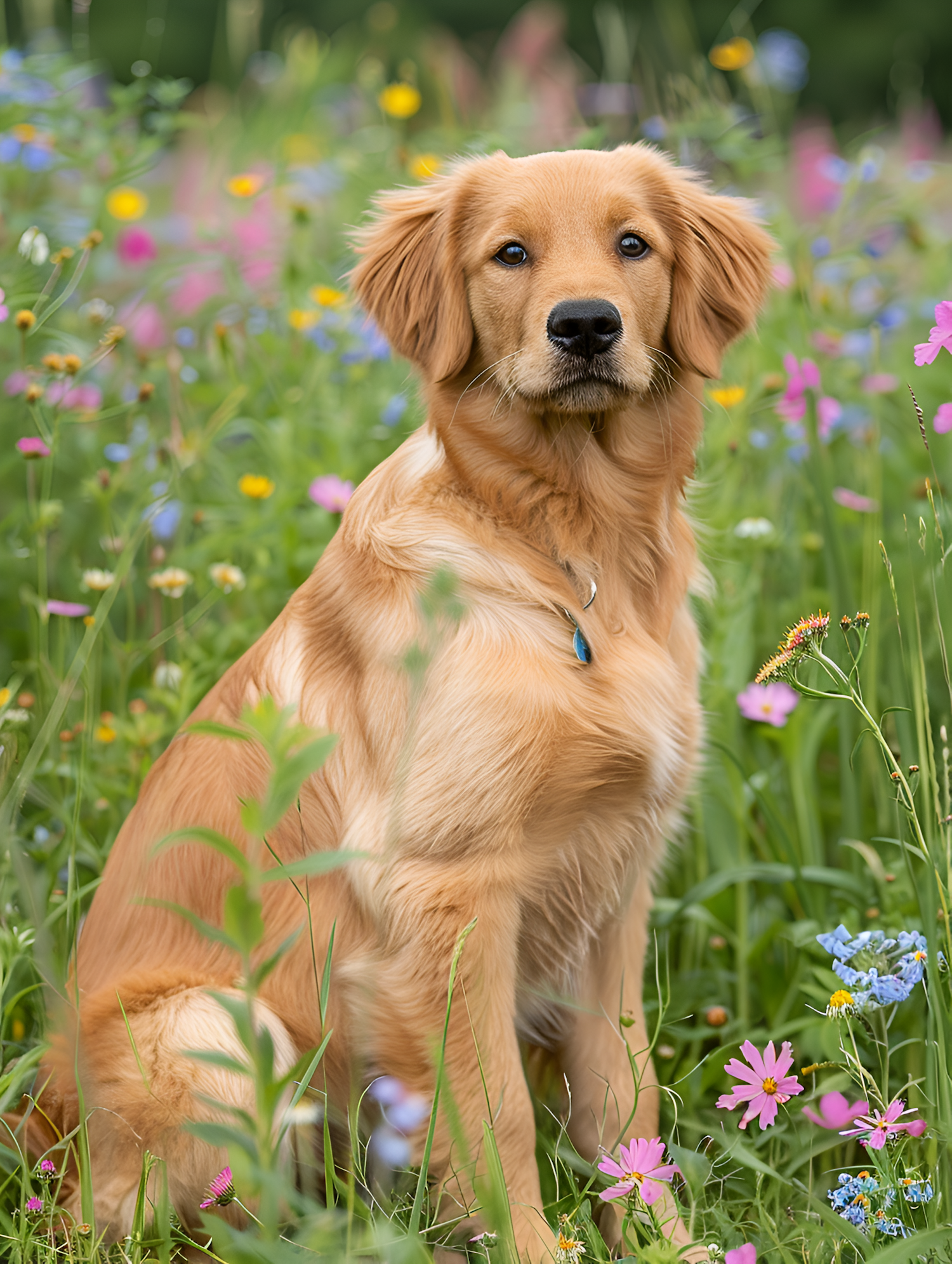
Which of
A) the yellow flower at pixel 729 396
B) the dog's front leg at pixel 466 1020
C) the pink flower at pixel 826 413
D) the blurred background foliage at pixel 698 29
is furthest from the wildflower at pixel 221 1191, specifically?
the blurred background foliage at pixel 698 29

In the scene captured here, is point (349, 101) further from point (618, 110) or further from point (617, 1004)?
point (617, 1004)

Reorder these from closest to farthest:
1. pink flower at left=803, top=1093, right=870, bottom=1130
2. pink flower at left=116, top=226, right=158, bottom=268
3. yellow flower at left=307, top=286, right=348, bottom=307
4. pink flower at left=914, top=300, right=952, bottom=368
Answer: pink flower at left=914, top=300, right=952, bottom=368 → pink flower at left=803, top=1093, right=870, bottom=1130 → yellow flower at left=307, top=286, right=348, bottom=307 → pink flower at left=116, top=226, right=158, bottom=268

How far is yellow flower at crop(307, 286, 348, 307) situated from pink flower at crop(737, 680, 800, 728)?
1.76m

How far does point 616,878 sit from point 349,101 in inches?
229

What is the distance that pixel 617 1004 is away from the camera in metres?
2.35

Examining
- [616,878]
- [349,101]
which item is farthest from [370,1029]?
[349,101]

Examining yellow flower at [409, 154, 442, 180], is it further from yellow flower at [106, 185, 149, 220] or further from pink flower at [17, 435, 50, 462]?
pink flower at [17, 435, 50, 462]

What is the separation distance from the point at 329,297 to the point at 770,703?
184 cm

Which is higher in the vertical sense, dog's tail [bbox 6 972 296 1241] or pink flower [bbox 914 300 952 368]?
pink flower [bbox 914 300 952 368]

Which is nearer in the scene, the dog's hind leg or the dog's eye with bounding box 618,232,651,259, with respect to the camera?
the dog's hind leg

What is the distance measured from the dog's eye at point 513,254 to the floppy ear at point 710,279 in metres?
0.34

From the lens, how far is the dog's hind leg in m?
1.88

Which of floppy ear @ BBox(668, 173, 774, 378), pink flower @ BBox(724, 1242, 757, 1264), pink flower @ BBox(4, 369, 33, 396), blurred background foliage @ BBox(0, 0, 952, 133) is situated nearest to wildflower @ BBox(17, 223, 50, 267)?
pink flower @ BBox(4, 369, 33, 396)

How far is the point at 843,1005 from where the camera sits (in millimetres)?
1777
